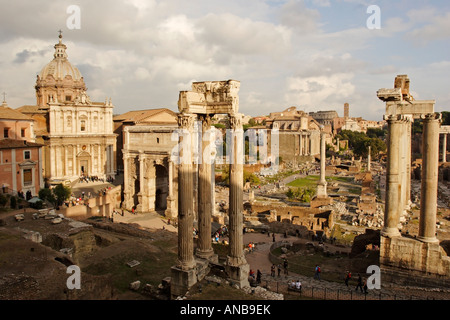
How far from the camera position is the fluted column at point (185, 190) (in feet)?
34.4

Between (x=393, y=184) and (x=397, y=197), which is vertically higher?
(x=393, y=184)

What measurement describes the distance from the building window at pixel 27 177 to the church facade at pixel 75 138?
9.43 m

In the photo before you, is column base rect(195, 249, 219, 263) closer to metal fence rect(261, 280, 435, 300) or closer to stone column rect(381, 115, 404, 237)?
metal fence rect(261, 280, 435, 300)

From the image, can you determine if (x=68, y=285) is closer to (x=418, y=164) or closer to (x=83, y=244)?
(x=83, y=244)

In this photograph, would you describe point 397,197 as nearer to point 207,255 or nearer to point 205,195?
point 205,195

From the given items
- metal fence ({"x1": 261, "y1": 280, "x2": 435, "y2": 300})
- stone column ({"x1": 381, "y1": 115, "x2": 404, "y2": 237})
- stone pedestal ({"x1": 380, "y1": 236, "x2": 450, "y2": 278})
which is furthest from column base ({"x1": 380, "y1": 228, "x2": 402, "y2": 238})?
metal fence ({"x1": 261, "y1": 280, "x2": 435, "y2": 300})

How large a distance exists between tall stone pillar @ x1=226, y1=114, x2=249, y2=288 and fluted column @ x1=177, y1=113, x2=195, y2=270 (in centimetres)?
117

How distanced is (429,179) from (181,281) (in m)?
9.35

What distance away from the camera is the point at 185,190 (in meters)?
10.6

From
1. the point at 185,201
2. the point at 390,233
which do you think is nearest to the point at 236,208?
the point at 185,201

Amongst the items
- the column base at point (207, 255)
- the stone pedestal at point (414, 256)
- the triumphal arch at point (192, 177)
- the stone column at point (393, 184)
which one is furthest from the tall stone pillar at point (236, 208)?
the stone column at point (393, 184)

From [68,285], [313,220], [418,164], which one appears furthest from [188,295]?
[418,164]

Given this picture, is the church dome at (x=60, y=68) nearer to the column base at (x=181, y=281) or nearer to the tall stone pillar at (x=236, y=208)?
the tall stone pillar at (x=236, y=208)
